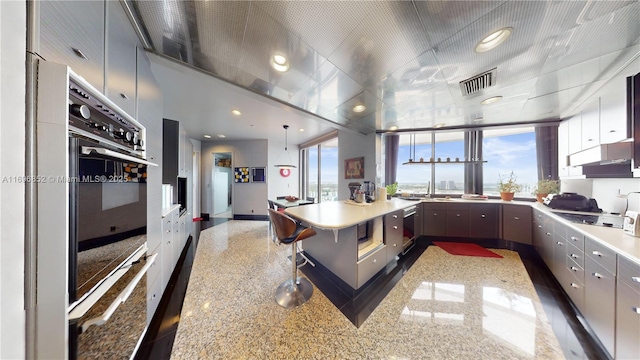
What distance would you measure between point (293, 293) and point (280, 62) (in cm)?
248

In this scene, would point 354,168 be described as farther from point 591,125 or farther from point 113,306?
point 113,306

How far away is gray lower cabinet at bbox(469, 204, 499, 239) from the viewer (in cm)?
337

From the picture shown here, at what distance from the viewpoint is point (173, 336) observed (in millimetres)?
1515

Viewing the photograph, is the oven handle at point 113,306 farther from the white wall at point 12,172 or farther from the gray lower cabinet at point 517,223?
the gray lower cabinet at point 517,223

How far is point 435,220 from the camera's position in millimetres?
3604

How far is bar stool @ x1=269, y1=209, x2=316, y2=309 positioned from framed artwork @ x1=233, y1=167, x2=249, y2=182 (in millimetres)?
4179

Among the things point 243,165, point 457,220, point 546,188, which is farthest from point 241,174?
point 546,188

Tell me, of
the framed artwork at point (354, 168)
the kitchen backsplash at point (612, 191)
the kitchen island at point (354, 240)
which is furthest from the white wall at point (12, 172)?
the kitchen backsplash at point (612, 191)

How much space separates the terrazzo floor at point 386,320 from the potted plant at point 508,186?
1493mm

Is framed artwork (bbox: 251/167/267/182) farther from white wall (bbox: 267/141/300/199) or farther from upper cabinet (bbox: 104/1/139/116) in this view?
upper cabinet (bbox: 104/1/139/116)

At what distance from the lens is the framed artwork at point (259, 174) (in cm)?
566

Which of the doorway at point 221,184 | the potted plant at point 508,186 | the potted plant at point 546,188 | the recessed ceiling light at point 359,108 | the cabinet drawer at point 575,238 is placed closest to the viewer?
the cabinet drawer at point 575,238

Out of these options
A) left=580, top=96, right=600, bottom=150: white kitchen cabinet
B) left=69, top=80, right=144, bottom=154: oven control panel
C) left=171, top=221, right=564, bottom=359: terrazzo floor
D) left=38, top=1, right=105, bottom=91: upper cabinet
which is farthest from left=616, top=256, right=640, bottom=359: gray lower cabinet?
left=38, top=1, right=105, bottom=91: upper cabinet

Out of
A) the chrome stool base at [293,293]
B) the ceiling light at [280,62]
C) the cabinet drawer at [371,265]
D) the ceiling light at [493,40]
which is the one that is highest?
the ceiling light at [280,62]
